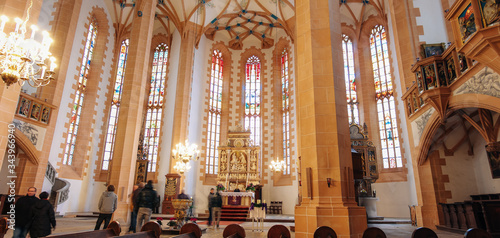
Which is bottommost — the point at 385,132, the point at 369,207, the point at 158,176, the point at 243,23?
the point at 369,207

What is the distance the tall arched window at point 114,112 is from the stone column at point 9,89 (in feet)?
36.1

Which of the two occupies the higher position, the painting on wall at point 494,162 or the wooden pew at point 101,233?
the painting on wall at point 494,162

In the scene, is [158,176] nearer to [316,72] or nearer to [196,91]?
[196,91]

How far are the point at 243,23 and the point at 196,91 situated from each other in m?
6.08

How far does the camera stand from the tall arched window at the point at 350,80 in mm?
17562

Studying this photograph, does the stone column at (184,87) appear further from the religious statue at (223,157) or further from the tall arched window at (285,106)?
the tall arched window at (285,106)

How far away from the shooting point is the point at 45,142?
10188 millimetres

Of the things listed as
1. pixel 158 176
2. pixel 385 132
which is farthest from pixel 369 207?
pixel 158 176

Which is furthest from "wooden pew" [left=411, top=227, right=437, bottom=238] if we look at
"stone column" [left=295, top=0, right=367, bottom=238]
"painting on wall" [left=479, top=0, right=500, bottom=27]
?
"painting on wall" [left=479, top=0, right=500, bottom=27]

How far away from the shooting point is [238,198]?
15.1 m

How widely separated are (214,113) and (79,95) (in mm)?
8163

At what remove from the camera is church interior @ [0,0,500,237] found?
6023mm

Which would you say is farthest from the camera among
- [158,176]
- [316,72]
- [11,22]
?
[158,176]

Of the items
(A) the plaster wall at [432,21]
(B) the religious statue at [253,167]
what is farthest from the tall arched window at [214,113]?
(A) the plaster wall at [432,21]
